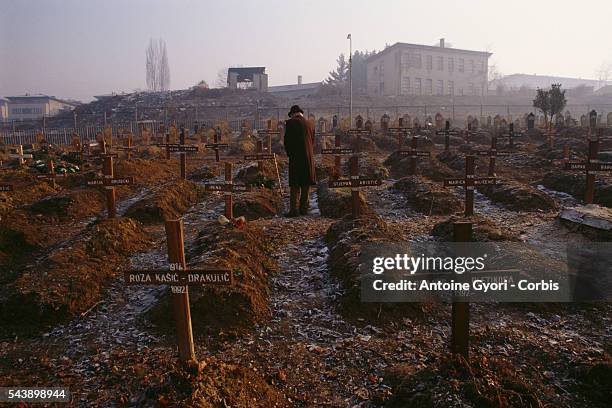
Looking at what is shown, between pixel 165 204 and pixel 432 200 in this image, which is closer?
pixel 432 200

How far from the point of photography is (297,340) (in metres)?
4.65

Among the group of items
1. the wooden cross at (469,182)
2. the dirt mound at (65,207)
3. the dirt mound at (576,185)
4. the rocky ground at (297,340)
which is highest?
the wooden cross at (469,182)

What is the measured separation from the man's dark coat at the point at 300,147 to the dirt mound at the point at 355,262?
1.75 m

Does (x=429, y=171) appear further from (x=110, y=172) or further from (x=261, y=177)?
(x=110, y=172)

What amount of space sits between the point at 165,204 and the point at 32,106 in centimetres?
6104

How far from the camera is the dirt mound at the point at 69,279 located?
16.7ft

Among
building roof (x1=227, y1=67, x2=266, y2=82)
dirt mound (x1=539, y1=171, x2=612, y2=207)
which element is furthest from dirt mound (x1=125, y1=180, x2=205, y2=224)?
building roof (x1=227, y1=67, x2=266, y2=82)

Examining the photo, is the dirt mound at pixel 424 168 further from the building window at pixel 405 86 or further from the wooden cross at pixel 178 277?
the building window at pixel 405 86

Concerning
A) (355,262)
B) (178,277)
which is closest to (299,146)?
(355,262)

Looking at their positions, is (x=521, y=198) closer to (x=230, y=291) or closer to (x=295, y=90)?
(x=230, y=291)

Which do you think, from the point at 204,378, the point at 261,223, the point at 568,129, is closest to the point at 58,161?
the point at 261,223

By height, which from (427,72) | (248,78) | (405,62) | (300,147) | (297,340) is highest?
(405,62)

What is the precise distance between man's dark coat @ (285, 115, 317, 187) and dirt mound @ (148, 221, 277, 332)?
2.55 meters

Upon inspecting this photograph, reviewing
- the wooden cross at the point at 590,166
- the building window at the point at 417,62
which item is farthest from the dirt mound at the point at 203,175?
the building window at the point at 417,62
